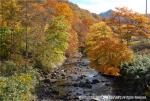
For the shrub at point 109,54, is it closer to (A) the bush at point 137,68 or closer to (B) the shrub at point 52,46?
(A) the bush at point 137,68

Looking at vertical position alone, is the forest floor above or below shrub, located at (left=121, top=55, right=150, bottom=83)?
below

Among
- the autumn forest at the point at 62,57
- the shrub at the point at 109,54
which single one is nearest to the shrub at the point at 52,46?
the autumn forest at the point at 62,57

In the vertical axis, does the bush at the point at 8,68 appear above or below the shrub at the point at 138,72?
below

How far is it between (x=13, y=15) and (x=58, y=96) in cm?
3299

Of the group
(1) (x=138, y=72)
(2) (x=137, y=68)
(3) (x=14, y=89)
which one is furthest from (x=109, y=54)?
(3) (x=14, y=89)

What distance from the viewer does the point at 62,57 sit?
7206cm

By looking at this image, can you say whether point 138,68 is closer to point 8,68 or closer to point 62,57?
point 8,68


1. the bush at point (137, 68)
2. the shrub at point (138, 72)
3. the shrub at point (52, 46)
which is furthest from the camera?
the shrub at point (52, 46)

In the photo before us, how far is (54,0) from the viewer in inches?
4195

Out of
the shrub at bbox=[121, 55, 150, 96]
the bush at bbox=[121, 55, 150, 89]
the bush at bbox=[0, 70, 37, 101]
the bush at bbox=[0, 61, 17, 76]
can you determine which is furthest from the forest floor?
A: the bush at bbox=[0, 70, 37, 101]

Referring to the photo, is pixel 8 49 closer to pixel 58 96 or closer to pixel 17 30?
pixel 17 30

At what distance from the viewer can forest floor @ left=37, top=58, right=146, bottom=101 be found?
1832 inches

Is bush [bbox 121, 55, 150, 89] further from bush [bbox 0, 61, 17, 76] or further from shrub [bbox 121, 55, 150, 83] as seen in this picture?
bush [bbox 0, 61, 17, 76]

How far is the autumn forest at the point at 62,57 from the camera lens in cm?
4578
